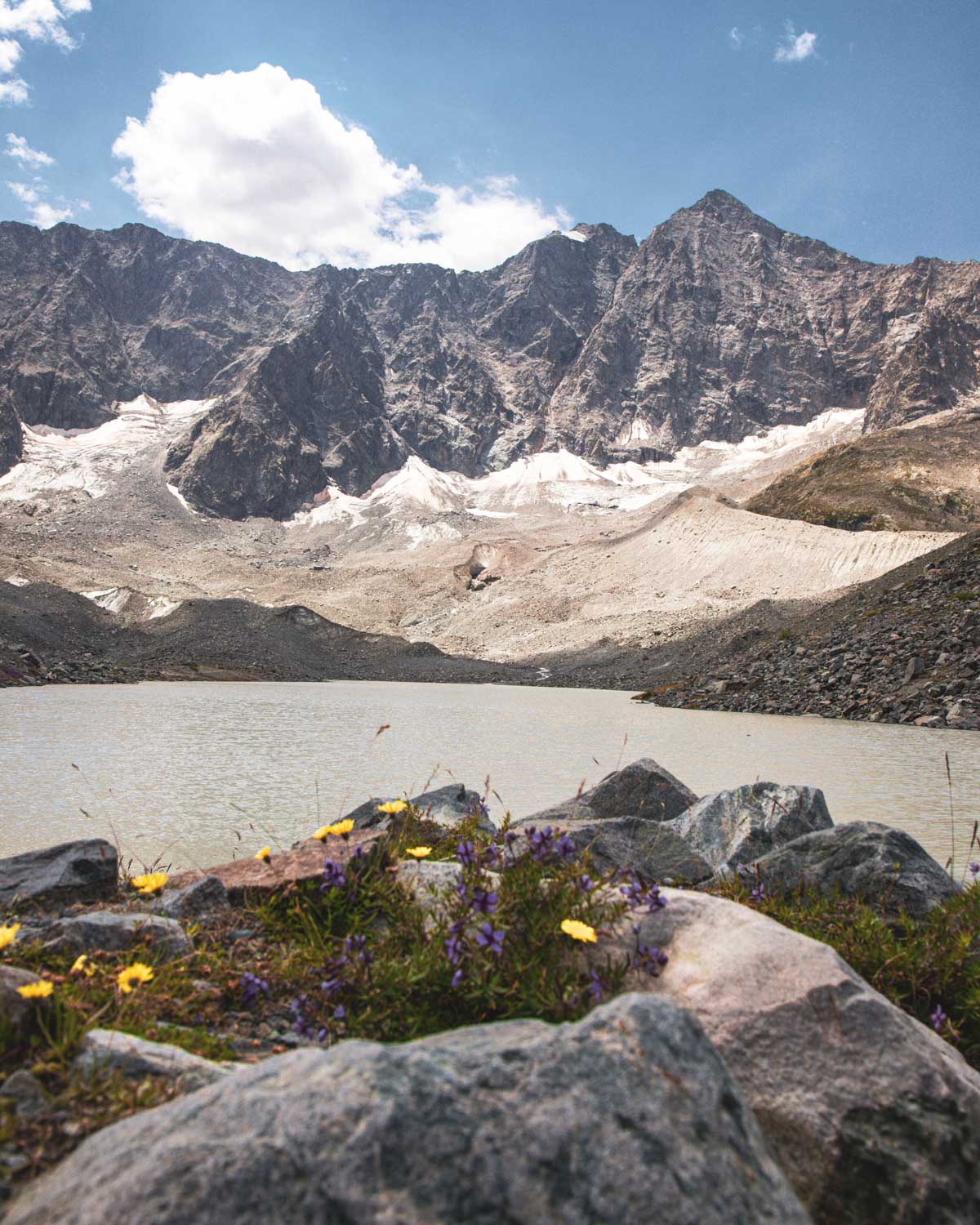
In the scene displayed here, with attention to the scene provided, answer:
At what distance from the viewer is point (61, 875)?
4.08 meters

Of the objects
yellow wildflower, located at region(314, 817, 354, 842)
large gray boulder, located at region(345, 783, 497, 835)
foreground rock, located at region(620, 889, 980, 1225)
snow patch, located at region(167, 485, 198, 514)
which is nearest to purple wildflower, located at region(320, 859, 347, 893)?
yellow wildflower, located at region(314, 817, 354, 842)

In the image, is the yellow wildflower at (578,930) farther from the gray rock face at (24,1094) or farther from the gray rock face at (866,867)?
the gray rock face at (866,867)

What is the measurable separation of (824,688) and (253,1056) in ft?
73.0

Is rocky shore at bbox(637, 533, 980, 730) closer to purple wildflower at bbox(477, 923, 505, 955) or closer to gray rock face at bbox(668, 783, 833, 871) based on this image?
gray rock face at bbox(668, 783, 833, 871)

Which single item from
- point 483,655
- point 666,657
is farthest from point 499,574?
point 666,657

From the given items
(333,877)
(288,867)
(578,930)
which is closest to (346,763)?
(288,867)

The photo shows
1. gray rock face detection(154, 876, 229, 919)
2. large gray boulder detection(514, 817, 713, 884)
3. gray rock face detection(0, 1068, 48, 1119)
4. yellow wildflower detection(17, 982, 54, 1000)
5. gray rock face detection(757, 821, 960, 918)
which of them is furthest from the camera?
large gray boulder detection(514, 817, 713, 884)

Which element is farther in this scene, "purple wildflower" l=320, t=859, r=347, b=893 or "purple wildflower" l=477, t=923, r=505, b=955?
"purple wildflower" l=320, t=859, r=347, b=893

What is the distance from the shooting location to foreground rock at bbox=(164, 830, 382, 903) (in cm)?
357

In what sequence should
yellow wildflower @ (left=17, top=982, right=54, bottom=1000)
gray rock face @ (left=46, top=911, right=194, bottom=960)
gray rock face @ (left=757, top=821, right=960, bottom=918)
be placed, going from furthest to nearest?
1. gray rock face @ (left=757, top=821, right=960, bottom=918)
2. gray rock face @ (left=46, top=911, right=194, bottom=960)
3. yellow wildflower @ (left=17, top=982, right=54, bottom=1000)

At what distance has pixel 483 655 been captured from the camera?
5847cm

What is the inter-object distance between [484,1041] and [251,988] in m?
1.32

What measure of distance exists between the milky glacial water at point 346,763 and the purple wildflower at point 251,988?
6.05 ft

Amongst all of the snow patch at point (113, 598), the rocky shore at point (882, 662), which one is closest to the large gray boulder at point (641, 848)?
the rocky shore at point (882, 662)
